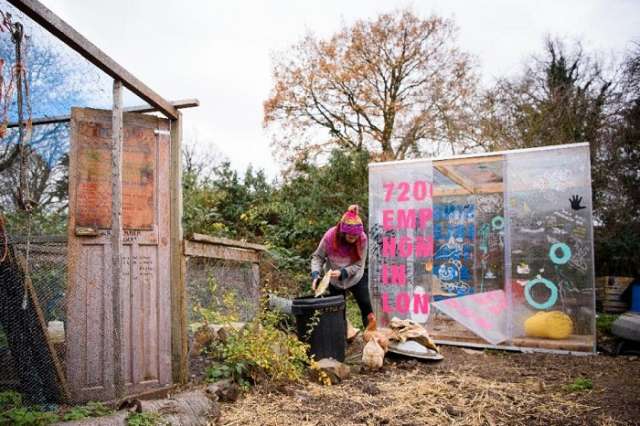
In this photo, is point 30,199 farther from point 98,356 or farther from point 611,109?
point 611,109

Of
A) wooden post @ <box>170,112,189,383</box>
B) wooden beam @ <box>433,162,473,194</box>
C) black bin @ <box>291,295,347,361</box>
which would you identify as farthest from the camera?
wooden beam @ <box>433,162,473,194</box>

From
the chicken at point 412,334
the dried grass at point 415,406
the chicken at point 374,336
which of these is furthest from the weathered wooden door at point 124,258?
the chicken at point 412,334

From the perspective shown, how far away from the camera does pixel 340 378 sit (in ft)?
15.7

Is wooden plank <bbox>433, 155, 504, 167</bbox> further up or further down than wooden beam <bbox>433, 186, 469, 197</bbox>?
further up

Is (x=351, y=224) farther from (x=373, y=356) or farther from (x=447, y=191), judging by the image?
(x=447, y=191)

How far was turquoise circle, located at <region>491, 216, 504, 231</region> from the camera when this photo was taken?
677cm

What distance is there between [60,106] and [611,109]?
1204 cm

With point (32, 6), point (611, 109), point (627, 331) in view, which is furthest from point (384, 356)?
point (611, 109)

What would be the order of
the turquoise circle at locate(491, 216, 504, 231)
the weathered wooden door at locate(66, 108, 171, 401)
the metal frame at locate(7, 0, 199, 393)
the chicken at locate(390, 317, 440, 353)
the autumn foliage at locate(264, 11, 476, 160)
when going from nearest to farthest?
1. the metal frame at locate(7, 0, 199, 393)
2. the weathered wooden door at locate(66, 108, 171, 401)
3. the chicken at locate(390, 317, 440, 353)
4. the turquoise circle at locate(491, 216, 504, 231)
5. the autumn foliage at locate(264, 11, 476, 160)

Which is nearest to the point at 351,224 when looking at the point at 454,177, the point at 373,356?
the point at 373,356

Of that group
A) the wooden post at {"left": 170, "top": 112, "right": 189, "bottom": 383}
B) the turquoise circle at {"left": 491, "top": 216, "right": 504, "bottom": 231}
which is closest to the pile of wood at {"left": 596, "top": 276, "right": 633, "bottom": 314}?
the turquoise circle at {"left": 491, "top": 216, "right": 504, "bottom": 231}

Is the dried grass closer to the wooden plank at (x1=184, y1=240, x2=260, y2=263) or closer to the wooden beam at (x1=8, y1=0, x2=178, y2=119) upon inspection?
the wooden plank at (x1=184, y1=240, x2=260, y2=263)

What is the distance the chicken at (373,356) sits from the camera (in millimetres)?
5311

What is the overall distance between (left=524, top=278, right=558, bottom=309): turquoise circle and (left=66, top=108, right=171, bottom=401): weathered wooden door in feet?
15.8
